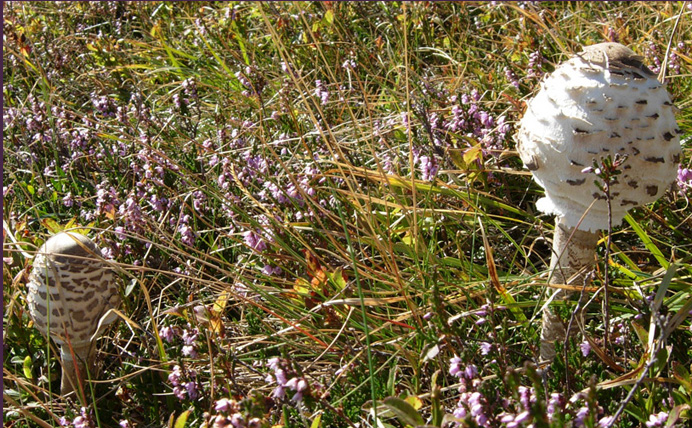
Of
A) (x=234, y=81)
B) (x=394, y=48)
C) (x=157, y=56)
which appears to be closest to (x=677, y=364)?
(x=394, y=48)

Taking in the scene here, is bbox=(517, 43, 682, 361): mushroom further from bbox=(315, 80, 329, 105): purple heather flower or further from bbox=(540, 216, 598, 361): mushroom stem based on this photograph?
bbox=(315, 80, 329, 105): purple heather flower

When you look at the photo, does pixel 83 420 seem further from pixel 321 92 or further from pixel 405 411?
pixel 321 92

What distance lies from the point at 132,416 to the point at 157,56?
3254 millimetres

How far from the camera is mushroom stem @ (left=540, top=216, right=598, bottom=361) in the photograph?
7.12 feet

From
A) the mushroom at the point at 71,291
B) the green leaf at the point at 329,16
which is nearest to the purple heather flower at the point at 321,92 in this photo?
the green leaf at the point at 329,16

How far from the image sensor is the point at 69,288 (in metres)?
2.42

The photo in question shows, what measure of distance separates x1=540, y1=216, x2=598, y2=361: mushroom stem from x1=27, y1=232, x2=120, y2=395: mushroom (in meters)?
1.55

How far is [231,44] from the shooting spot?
479 cm

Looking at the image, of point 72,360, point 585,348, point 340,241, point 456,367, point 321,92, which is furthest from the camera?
point 321,92

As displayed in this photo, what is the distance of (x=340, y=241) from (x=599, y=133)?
1442 millimetres

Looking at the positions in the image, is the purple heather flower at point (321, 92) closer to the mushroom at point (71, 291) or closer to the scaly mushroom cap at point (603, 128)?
the mushroom at point (71, 291)

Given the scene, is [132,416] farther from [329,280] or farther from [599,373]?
[599,373]

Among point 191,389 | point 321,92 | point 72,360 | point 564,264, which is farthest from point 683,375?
point 321,92

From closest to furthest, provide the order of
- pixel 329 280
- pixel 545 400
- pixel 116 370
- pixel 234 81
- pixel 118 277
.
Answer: pixel 545 400
pixel 329 280
pixel 116 370
pixel 118 277
pixel 234 81
